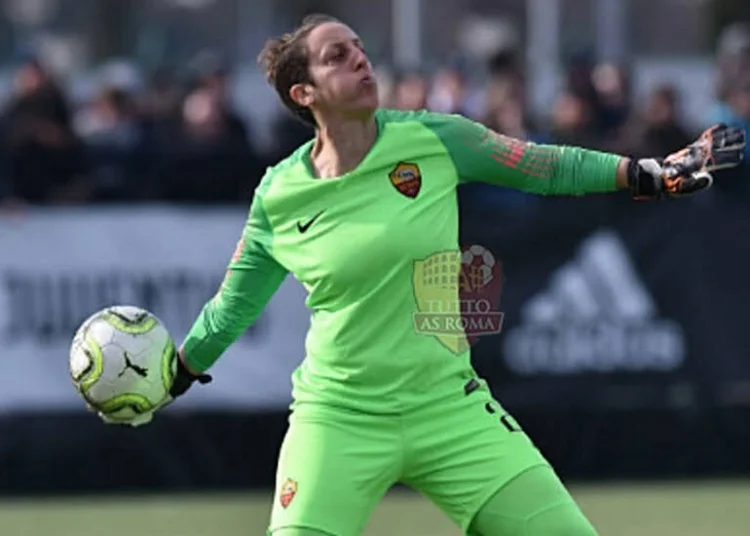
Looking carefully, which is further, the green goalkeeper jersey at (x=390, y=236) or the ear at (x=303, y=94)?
the ear at (x=303, y=94)

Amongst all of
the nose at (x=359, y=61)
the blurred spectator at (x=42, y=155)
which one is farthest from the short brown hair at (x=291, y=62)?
the blurred spectator at (x=42, y=155)

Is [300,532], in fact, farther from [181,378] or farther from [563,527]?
[181,378]

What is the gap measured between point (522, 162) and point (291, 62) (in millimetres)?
811

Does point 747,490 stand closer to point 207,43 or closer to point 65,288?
point 65,288

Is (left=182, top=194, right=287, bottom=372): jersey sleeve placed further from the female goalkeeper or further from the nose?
the nose

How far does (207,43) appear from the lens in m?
16.8

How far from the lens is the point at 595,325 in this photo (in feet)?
38.2

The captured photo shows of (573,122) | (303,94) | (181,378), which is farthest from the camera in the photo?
(573,122)

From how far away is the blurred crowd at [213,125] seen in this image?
1167cm

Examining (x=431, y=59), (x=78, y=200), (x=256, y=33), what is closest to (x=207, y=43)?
(x=256, y=33)

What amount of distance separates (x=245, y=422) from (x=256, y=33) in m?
5.96

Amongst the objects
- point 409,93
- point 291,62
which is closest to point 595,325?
point 409,93

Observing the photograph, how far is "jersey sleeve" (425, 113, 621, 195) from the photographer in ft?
19.5

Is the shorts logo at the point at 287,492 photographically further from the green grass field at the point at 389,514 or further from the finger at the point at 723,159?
the green grass field at the point at 389,514
